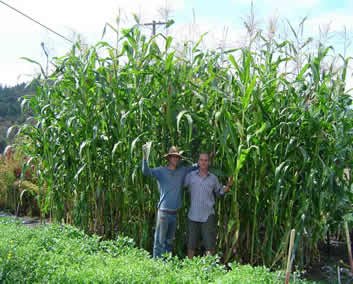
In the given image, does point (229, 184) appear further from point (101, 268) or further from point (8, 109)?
point (8, 109)

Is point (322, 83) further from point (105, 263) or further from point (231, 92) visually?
point (105, 263)

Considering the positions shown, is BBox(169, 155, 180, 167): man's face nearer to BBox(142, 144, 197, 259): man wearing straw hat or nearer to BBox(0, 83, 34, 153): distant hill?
BBox(142, 144, 197, 259): man wearing straw hat

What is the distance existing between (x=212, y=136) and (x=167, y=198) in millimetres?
731

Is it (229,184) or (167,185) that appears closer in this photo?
(229,184)

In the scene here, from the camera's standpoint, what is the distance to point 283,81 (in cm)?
332

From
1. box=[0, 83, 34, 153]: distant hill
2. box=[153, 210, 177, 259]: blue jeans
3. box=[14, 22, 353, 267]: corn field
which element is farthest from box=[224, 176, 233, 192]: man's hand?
box=[0, 83, 34, 153]: distant hill

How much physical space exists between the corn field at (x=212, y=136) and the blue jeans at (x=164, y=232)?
274 millimetres

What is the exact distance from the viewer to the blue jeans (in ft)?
11.7

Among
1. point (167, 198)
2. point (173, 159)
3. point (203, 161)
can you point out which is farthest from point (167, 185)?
point (203, 161)

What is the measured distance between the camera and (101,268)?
262cm

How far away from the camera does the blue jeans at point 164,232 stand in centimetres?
357

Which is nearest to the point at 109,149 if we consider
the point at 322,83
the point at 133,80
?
the point at 133,80

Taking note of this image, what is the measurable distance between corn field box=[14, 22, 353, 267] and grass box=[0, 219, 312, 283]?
2.16 feet

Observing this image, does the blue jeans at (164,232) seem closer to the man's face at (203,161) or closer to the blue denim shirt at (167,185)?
the blue denim shirt at (167,185)
